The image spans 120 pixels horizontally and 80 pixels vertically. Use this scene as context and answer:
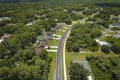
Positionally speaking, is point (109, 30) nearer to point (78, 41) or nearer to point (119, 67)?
point (78, 41)

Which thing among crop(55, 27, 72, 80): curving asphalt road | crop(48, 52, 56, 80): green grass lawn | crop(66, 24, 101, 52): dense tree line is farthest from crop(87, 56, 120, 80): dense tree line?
crop(48, 52, 56, 80): green grass lawn

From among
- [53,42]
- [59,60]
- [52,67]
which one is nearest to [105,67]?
[59,60]

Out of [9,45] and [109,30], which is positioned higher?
[9,45]

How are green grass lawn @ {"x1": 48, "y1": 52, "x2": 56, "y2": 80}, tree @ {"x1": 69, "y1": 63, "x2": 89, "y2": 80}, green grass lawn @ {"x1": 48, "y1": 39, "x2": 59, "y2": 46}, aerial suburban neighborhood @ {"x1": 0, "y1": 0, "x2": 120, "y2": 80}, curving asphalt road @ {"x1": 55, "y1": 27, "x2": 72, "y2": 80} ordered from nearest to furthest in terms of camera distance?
tree @ {"x1": 69, "y1": 63, "x2": 89, "y2": 80} → aerial suburban neighborhood @ {"x1": 0, "y1": 0, "x2": 120, "y2": 80} → green grass lawn @ {"x1": 48, "y1": 52, "x2": 56, "y2": 80} → curving asphalt road @ {"x1": 55, "y1": 27, "x2": 72, "y2": 80} → green grass lawn @ {"x1": 48, "y1": 39, "x2": 59, "y2": 46}

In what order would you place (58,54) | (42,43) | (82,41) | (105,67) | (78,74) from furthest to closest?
(82,41) < (42,43) < (58,54) < (105,67) < (78,74)

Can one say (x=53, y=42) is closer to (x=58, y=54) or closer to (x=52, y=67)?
(x=58, y=54)

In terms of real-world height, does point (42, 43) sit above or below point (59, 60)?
above

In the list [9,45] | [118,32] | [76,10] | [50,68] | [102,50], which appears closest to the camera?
[50,68]

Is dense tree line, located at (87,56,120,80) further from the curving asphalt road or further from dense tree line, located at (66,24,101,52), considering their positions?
the curving asphalt road

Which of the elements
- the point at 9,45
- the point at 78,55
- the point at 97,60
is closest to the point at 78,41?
the point at 78,55
